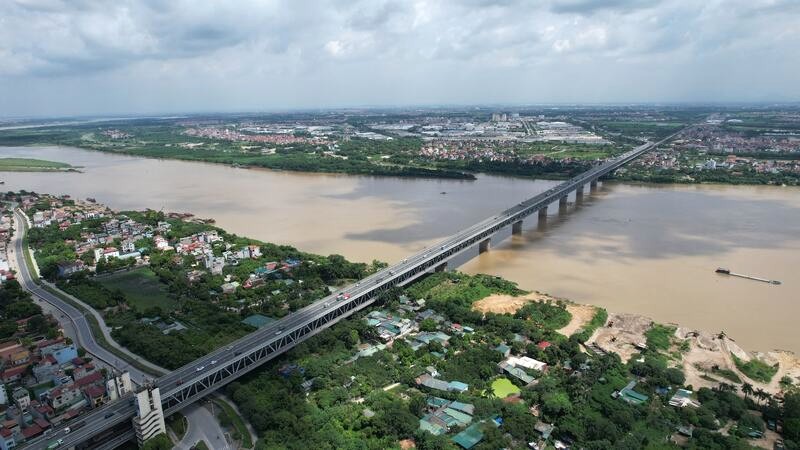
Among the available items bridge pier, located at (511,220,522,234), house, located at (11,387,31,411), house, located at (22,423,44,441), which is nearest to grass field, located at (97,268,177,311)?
house, located at (11,387,31,411)

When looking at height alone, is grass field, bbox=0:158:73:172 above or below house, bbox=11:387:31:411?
above

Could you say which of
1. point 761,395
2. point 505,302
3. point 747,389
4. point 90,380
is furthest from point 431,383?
point 90,380

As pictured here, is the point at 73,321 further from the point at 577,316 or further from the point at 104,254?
the point at 577,316

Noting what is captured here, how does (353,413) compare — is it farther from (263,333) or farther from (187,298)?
(187,298)

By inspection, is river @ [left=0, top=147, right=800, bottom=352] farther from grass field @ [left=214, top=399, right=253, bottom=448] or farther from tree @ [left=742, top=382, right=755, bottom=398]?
grass field @ [left=214, top=399, right=253, bottom=448]

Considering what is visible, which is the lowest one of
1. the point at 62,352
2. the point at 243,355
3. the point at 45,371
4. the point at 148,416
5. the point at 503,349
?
the point at 503,349

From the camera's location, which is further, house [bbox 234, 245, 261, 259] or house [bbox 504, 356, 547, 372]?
house [bbox 234, 245, 261, 259]

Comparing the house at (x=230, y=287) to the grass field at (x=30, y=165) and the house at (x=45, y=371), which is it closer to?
the house at (x=45, y=371)
